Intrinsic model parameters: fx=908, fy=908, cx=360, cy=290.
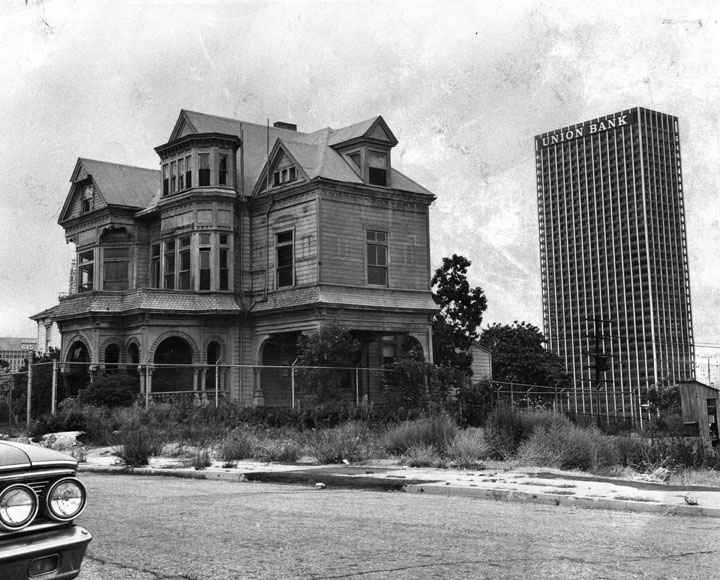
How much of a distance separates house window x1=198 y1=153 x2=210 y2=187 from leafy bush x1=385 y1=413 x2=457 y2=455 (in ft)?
62.3

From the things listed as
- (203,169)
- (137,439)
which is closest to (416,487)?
(137,439)

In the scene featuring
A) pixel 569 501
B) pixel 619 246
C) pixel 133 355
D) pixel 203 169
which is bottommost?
pixel 569 501

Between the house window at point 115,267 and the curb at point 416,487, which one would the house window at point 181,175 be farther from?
the curb at point 416,487

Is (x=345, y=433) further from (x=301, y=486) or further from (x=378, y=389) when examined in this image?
(x=378, y=389)

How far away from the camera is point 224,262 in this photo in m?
35.4

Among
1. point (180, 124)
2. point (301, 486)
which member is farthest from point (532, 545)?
point (180, 124)

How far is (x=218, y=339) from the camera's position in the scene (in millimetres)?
35125

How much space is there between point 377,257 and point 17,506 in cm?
3044

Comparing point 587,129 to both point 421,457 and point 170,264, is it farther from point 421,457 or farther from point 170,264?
point 421,457

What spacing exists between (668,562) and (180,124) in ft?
105

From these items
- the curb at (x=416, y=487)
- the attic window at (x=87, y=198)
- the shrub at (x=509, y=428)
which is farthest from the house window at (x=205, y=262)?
the shrub at (x=509, y=428)

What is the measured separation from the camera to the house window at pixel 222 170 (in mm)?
35656

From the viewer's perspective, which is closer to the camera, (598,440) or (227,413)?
(598,440)

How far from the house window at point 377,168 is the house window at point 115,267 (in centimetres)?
1107
